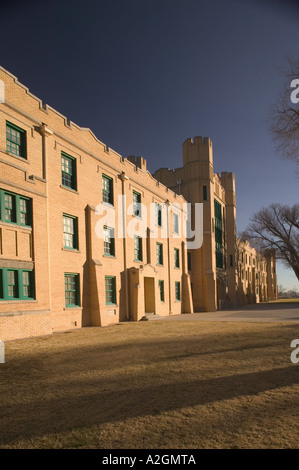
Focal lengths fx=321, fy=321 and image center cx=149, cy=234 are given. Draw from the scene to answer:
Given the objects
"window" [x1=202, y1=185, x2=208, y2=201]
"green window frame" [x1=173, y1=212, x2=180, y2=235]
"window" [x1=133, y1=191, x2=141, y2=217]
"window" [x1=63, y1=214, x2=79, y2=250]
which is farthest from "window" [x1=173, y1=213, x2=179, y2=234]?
"window" [x1=63, y1=214, x2=79, y2=250]

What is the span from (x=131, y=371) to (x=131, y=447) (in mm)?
3563

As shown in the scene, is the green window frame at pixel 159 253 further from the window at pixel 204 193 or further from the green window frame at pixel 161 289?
the window at pixel 204 193

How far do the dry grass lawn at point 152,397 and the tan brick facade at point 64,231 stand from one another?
4.01 metres

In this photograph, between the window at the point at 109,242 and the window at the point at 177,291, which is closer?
the window at the point at 109,242

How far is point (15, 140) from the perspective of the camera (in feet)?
46.5

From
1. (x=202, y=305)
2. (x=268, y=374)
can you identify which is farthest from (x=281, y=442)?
(x=202, y=305)

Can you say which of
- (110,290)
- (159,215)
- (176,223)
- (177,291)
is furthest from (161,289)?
(110,290)

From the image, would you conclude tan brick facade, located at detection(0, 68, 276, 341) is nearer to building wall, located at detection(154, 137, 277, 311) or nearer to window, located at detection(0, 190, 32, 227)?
window, located at detection(0, 190, 32, 227)

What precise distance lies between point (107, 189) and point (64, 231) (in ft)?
17.0

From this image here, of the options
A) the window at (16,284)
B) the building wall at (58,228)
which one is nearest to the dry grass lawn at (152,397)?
the window at (16,284)

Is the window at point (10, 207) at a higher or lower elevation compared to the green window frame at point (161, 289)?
higher

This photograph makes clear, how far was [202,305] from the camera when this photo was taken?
1286 inches

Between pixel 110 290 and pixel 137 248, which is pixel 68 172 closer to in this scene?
pixel 110 290

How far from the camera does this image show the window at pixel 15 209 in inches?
515
